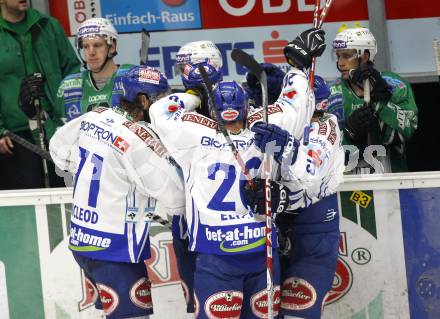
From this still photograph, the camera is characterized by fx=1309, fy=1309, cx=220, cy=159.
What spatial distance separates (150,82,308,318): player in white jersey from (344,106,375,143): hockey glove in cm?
151

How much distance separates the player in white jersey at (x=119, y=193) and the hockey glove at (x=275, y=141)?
646mm

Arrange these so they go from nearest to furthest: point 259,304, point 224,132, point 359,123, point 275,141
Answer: point 275,141
point 224,132
point 259,304
point 359,123

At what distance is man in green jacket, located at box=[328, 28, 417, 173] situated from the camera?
292 inches

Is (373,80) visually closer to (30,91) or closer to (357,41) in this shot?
(357,41)

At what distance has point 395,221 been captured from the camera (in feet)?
22.6

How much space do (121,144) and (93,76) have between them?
5.39ft

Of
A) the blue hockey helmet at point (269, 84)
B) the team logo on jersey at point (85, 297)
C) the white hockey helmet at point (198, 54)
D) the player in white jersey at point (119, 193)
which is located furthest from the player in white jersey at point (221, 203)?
the white hockey helmet at point (198, 54)

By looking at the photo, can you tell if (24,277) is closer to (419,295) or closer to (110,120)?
(110,120)

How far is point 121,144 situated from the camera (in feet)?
20.1

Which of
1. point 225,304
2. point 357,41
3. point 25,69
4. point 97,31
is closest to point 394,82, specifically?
point 357,41

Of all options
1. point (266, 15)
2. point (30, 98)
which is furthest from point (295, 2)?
point (30, 98)

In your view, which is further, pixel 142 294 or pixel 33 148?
pixel 33 148

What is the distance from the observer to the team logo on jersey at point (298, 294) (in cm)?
636

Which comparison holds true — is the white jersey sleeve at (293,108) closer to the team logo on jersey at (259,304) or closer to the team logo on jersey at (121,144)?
the team logo on jersey at (121,144)
